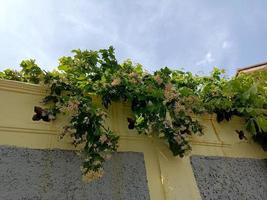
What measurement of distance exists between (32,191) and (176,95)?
1842 millimetres

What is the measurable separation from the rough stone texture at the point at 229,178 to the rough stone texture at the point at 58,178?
83 centimetres

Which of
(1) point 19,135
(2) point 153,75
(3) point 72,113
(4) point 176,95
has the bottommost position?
(1) point 19,135

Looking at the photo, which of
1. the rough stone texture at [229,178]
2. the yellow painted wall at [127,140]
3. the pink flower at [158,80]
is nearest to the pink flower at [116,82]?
the yellow painted wall at [127,140]

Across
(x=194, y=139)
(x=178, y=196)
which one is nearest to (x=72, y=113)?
(x=178, y=196)

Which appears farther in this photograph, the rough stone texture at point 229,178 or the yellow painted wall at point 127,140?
the rough stone texture at point 229,178

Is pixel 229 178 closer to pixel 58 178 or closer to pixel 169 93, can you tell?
pixel 169 93

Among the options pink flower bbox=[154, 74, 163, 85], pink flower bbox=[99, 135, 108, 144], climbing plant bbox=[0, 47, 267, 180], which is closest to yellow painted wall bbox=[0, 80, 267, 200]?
climbing plant bbox=[0, 47, 267, 180]

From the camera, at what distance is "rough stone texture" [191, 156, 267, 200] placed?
3525 mm

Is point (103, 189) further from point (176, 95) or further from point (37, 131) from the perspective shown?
point (176, 95)

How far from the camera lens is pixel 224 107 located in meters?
4.20

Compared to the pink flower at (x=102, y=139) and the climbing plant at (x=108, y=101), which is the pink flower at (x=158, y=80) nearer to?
the climbing plant at (x=108, y=101)

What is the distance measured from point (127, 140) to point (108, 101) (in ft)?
1.58

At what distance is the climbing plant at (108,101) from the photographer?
2.90 m

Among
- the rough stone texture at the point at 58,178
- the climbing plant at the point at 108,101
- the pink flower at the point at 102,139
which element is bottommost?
the rough stone texture at the point at 58,178
